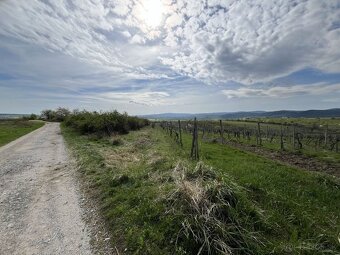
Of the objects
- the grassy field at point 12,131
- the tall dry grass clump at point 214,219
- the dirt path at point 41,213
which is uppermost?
the tall dry grass clump at point 214,219

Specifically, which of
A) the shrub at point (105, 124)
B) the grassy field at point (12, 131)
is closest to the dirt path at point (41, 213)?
the grassy field at point (12, 131)

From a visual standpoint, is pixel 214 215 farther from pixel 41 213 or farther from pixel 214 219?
pixel 41 213

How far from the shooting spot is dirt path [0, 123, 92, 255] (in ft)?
14.6

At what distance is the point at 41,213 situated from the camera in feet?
19.6

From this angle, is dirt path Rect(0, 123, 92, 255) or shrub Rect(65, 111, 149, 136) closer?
dirt path Rect(0, 123, 92, 255)

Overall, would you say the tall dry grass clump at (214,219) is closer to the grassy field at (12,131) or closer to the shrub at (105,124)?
the grassy field at (12,131)

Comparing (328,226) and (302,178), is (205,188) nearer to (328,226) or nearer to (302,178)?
(328,226)

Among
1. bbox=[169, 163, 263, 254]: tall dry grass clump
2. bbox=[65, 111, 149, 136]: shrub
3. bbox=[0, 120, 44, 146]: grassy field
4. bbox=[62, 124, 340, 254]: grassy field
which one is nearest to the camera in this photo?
bbox=[169, 163, 263, 254]: tall dry grass clump

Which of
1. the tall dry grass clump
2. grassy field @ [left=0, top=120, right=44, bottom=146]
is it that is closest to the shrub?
grassy field @ [left=0, top=120, right=44, bottom=146]

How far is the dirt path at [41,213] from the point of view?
175 inches

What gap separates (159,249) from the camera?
14.1 feet

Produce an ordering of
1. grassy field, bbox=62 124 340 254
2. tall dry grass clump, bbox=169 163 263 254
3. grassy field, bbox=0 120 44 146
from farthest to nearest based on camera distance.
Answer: grassy field, bbox=0 120 44 146 → grassy field, bbox=62 124 340 254 → tall dry grass clump, bbox=169 163 263 254

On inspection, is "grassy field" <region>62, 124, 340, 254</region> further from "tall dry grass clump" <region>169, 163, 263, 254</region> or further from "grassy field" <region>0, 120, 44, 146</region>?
"grassy field" <region>0, 120, 44, 146</region>

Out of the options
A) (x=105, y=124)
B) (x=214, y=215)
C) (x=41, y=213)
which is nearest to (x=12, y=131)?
(x=105, y=124)
